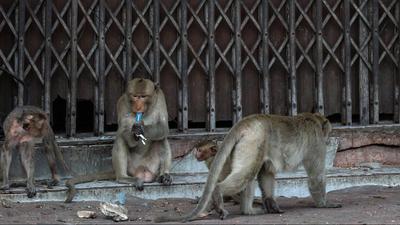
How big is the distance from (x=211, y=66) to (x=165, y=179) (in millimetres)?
1566

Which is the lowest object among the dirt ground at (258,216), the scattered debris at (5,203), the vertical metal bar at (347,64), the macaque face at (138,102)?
the dirt ground at (258,216)

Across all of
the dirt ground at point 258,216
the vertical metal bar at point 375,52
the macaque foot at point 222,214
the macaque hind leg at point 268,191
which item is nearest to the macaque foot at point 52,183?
the dirt ground at point 258,216

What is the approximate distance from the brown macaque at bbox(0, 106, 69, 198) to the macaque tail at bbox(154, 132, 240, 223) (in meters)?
2.09

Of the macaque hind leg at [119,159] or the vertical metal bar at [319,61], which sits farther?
the vertical metal bar at [319,61]

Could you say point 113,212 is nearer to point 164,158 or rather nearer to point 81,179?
point 81,179

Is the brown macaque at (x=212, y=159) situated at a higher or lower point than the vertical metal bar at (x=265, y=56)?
lower

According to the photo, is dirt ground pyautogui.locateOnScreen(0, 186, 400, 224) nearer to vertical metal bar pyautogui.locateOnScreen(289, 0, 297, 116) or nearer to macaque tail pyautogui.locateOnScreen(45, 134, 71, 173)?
macaque tail pyautogui.locateOnScreen(45, 134, 71, 173)

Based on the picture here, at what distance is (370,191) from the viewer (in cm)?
1191

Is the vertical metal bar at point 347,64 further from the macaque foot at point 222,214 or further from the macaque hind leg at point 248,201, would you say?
the macaque foot at point 222,214

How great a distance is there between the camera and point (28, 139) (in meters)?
11.2

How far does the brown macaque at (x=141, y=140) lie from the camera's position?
11352mm

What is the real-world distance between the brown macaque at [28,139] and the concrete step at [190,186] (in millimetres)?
215

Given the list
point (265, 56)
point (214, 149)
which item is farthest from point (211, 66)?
point (214, 149)

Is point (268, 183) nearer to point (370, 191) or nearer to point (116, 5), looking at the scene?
point (370, 191)
